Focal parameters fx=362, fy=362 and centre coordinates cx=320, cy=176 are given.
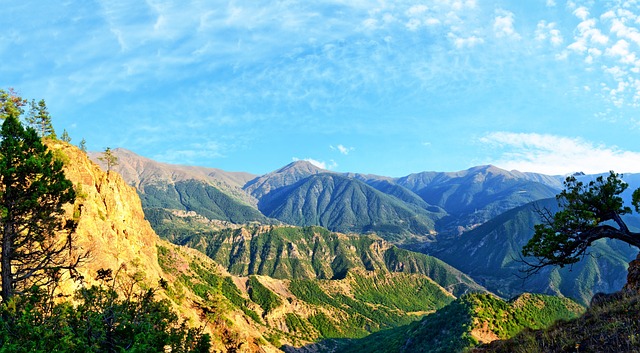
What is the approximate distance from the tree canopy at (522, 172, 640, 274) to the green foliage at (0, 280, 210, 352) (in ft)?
81.4

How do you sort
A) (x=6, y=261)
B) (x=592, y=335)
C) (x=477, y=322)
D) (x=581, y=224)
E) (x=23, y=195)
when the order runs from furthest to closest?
(x=477, y=322)
(x=581, y=224)
(x=23, y=195)
(x=6, y=261)
(x=592, y=335)

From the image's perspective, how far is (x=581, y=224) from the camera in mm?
26484

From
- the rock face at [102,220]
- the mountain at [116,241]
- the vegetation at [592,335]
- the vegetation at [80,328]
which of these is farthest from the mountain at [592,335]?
the rock face at [102,220]

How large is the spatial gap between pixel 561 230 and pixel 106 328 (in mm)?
30193

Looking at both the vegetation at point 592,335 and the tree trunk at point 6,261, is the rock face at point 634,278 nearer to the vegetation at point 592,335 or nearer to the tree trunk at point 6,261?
the vegetation at point 592,335

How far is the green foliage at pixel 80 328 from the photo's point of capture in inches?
627

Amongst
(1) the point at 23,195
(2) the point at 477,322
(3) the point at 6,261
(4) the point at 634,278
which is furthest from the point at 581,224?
(2) the point at 477,322

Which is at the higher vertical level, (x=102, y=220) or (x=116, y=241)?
(x=102, y=220)

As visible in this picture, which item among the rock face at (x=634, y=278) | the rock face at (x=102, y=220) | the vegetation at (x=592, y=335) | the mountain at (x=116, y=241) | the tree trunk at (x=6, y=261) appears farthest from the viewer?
the rock face at (x=102, y=220)

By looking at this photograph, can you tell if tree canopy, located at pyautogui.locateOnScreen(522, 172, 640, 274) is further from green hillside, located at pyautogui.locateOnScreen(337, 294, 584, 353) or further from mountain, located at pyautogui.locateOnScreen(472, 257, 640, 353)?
green hillside, located at pyautogui.locateOnScreen(337, 294, 584, 353)

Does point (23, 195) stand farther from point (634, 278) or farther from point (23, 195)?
point (634, 278)

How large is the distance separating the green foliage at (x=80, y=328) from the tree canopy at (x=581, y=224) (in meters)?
24.8

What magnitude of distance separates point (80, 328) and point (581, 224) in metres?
32.3

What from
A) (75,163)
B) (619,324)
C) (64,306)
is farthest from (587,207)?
(75,163)
